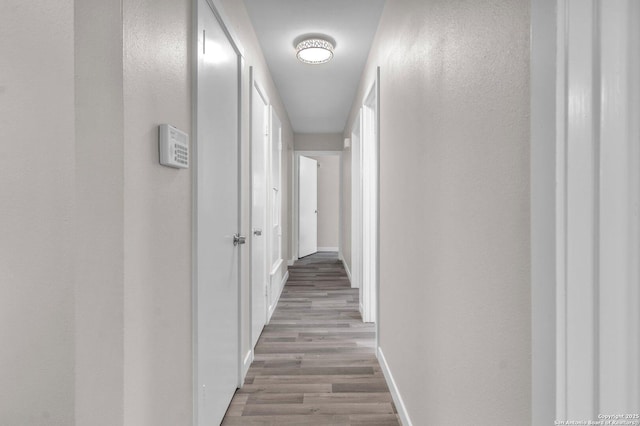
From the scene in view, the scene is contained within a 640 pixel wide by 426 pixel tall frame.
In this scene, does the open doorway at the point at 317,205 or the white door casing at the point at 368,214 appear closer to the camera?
the white door casing at the point at 368,214

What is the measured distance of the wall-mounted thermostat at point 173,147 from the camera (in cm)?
110

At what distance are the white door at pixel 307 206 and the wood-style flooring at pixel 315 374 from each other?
3.16 m

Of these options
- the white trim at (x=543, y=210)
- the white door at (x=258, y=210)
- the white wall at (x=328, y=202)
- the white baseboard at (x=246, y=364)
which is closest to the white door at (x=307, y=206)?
the white wall at (x=328, y=202)

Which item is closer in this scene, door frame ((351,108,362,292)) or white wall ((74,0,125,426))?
white wall ((74,0,125,426))

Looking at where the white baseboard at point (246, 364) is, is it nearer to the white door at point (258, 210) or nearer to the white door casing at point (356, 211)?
the white door at point (258, 210)

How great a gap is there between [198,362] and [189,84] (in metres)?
1.12

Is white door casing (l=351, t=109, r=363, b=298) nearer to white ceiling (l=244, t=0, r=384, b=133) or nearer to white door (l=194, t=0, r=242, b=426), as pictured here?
white ceiling (l=244, t=0, r=384, b=133)

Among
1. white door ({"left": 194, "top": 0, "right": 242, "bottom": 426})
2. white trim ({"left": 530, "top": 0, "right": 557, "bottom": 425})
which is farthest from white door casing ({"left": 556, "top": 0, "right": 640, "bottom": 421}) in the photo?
white door ({"left": 194, "top": 0, "right": 242, "bottom": 426})

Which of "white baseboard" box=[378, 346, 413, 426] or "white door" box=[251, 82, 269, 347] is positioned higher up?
"white door" box=[251, 82, 269, 347]

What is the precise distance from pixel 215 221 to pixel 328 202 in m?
6.56

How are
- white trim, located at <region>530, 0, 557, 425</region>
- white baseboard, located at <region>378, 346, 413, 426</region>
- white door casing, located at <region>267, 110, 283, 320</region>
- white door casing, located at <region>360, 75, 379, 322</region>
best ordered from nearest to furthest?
white trim, located at <region>530, 0, 557, 425</region>, white baseboard, located at <region>378, 346, 413, 426</region>, white door casing, located at <region>360, 75, 379, 322</region>, white door casing, located at <region>267, 110, 283, 320</region>

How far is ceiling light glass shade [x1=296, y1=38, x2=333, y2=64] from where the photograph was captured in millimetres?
2734

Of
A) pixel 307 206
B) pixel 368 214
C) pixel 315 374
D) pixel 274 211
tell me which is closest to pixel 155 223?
pixel 315 374

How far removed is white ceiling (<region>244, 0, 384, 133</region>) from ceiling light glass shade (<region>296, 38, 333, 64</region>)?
71mm
